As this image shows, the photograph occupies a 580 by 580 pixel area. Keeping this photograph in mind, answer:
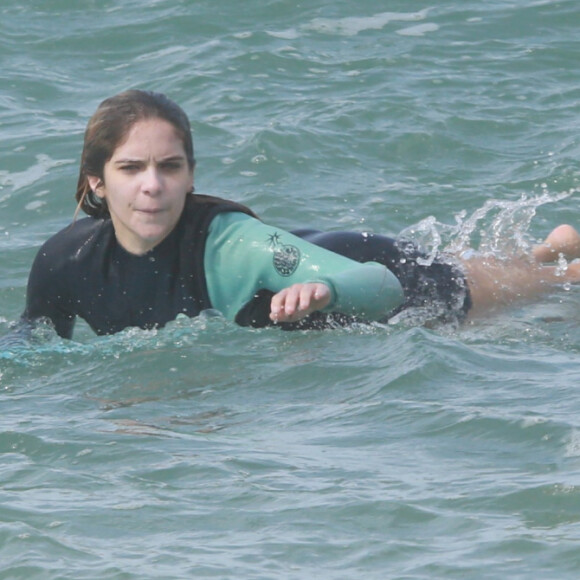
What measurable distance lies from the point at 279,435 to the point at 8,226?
396cm

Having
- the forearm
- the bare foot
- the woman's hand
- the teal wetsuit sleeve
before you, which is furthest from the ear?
the bare foot

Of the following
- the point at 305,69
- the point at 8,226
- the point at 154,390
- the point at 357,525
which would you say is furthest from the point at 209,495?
the point at 305,69

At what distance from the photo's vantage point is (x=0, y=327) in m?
6.41

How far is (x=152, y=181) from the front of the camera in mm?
5160

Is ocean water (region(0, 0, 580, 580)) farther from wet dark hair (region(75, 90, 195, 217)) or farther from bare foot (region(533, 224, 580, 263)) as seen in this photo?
wet dark hair (region(75, 90, 195, 217))

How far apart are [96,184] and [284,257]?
806 millimetres

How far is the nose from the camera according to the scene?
203 inches

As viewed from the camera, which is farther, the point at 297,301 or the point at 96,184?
the point at 96,184

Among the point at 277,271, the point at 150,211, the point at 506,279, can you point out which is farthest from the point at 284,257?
the point at 506,279

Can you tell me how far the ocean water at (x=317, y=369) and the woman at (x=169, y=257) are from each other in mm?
121

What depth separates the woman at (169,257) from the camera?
5.18 metres

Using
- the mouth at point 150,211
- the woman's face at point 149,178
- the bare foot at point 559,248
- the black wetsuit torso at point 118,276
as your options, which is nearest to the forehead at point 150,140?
the woman's face at point 149,178

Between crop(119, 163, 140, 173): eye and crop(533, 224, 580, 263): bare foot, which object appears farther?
crop(533, 224, 580, 263): bare foot

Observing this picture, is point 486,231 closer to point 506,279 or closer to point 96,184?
point 506,279
